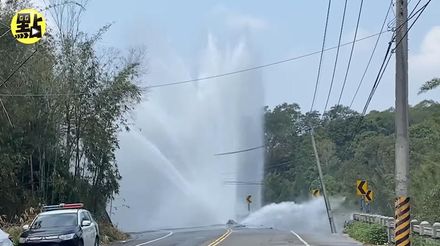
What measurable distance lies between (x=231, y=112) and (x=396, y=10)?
39.6m

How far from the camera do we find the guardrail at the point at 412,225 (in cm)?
1936

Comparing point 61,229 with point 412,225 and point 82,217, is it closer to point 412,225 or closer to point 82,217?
point 82,217

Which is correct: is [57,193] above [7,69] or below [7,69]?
below

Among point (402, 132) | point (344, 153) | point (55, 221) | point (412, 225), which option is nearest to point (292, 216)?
point (344, 153)

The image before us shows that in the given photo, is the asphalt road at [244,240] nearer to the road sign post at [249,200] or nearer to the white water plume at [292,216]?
the white water plume at [292,216]

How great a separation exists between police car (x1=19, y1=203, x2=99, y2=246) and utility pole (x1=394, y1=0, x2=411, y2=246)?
8.92m

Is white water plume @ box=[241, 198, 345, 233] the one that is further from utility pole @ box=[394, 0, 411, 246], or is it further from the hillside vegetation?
utility pole @ box=[394, 0, 411, 246]

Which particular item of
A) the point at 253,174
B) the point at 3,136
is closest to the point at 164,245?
the point at 3,136

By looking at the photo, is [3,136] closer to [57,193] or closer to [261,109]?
[57,193]

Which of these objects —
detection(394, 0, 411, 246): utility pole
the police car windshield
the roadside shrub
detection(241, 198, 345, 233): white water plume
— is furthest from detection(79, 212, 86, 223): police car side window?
detection(241, 198, 345, 233): white water plume

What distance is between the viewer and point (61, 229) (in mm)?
18953

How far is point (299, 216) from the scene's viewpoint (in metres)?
61.6

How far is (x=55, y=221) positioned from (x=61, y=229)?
2.64ft

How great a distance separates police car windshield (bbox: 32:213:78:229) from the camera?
19453 millimetres
